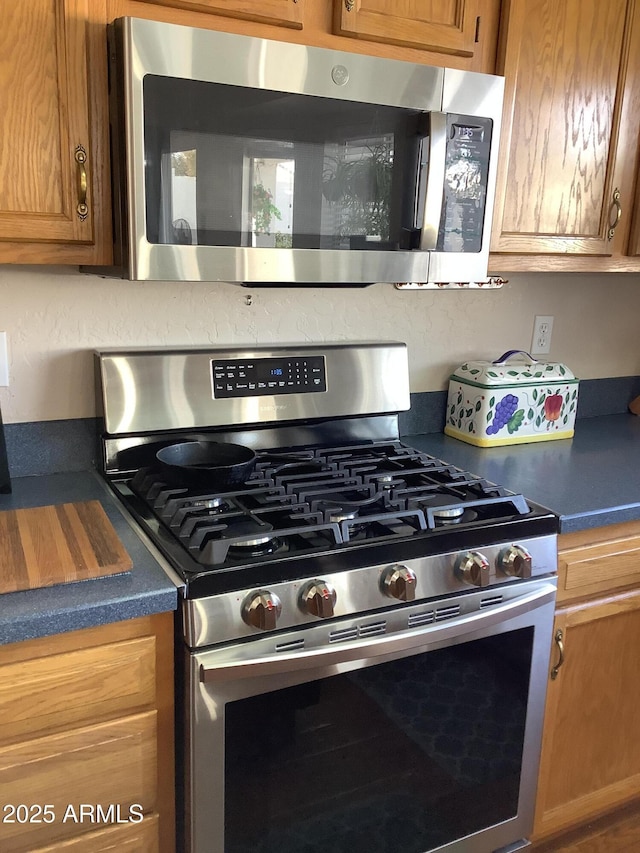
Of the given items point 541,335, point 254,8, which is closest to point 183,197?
point 254,8

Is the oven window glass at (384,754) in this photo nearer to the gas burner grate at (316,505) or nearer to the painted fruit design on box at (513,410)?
the gas burner grate at (316,505)

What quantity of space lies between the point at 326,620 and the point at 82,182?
0.82 m

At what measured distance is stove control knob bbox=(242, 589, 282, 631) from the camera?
3.64 feet

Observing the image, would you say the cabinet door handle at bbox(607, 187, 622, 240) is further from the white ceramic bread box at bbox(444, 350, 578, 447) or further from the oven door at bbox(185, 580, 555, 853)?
the oven door at bbox(185, 580, 555, 853)

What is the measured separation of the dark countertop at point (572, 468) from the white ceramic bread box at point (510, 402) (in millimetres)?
31

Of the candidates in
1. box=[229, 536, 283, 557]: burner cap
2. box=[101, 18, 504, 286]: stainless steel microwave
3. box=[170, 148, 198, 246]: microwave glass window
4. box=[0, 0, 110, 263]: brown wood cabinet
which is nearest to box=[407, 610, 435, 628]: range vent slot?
box=[229, 536, 283, 557]: burner cap

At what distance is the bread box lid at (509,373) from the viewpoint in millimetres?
1873

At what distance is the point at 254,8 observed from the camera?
1275 millimetres

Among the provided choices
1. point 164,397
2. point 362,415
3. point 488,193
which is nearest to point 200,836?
point 164,397

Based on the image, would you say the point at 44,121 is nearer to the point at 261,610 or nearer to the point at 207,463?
the point at 207,463

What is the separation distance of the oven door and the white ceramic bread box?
1.86ft

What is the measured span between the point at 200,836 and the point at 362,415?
961mm

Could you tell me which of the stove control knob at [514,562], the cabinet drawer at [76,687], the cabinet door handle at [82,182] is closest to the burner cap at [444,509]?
the stove control knob at [514,562]

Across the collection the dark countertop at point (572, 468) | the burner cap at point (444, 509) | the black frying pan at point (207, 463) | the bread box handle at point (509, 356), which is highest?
the bread box handle at point (509, 356)
